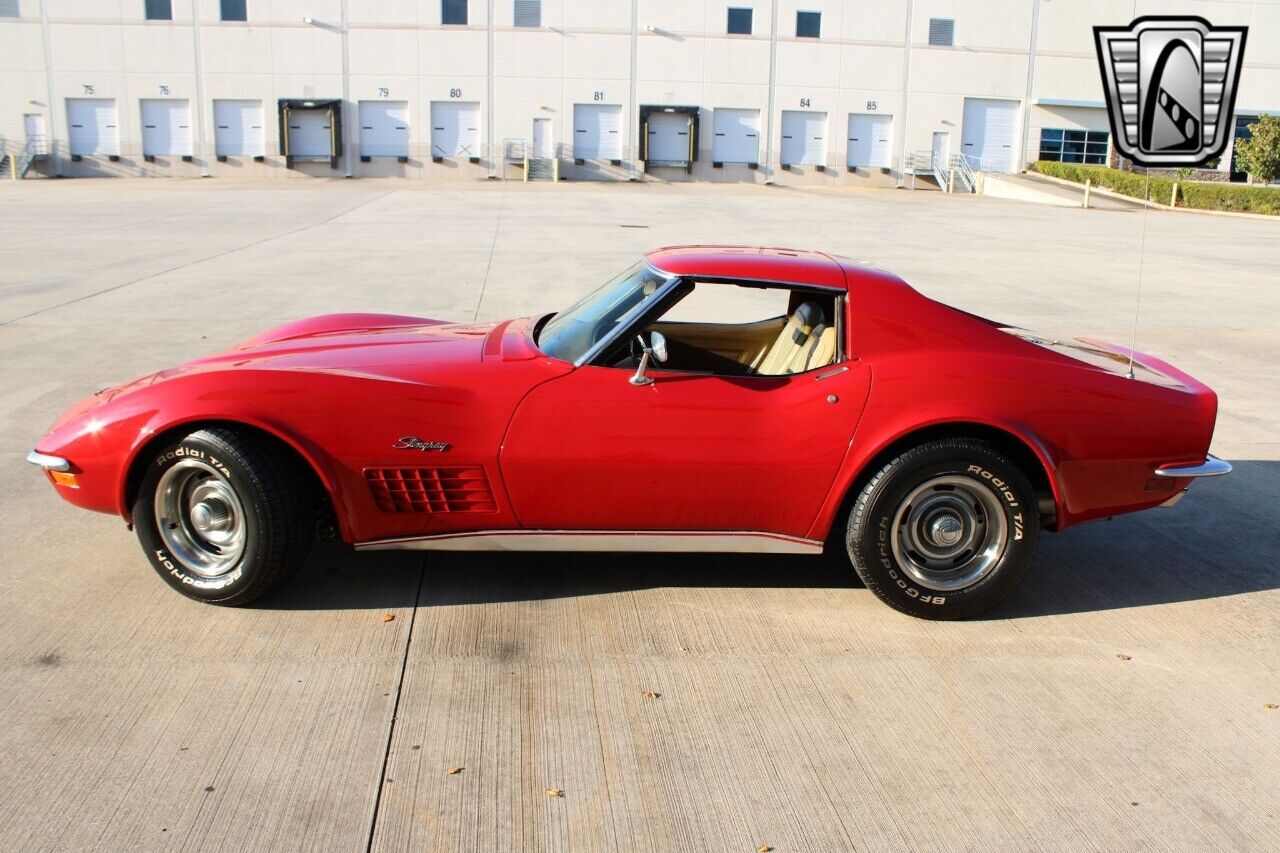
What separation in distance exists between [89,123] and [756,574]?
53.3 meters

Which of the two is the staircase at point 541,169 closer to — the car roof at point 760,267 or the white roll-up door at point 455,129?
the white roll-up door at point 455,129

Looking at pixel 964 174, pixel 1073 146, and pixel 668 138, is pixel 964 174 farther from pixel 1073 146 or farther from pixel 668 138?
pixel 668 138

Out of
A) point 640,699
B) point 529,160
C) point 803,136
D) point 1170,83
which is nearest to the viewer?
point 640,699

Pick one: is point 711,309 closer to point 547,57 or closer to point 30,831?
point 30,831

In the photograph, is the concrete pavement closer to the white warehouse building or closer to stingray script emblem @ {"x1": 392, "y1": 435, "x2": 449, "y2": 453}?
stingray script emblem @ {"x1": 392, "y1": 435, "x2": 449, "y2": 453}

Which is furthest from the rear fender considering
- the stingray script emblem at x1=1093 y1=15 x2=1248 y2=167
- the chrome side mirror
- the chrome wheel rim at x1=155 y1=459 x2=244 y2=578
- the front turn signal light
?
the front turn signal light

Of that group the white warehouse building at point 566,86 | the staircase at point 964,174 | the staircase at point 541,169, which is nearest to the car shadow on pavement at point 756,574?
the white warehouse building at point 566,86

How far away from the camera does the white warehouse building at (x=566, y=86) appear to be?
50.1 m

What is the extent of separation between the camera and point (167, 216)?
1001 inches

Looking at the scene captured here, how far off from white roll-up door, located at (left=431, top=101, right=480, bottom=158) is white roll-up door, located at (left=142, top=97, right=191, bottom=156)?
10.7m

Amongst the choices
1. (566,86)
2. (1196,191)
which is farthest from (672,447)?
(566,86)

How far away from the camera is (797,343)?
4.89 m

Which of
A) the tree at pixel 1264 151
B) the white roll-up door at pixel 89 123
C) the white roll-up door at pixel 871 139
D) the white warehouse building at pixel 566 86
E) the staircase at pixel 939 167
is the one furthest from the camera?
the white roll-up door at pixel 871 139

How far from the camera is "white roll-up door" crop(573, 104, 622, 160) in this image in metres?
52.1
